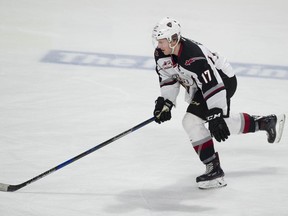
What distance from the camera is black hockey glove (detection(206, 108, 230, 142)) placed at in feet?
13.6

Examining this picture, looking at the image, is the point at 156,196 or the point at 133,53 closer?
the point at 156,196

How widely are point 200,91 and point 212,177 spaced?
1.79 ft

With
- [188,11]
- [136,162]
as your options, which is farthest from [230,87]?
[188,11]

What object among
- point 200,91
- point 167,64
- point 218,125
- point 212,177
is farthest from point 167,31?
point 212,177

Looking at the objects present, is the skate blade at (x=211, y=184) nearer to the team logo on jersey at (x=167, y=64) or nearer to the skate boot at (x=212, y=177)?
the skate boot at (x=212, y=177)

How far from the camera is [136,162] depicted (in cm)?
470

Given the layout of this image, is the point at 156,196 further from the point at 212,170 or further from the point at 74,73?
the point at 74,73

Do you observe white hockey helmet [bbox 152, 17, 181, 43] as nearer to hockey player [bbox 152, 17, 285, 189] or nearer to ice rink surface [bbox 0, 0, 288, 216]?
hockey player [bbox 152, 17, 285, 189]

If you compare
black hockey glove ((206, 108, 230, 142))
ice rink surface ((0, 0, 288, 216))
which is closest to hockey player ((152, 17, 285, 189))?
black hockey glove ((206, 108, 230, 142))

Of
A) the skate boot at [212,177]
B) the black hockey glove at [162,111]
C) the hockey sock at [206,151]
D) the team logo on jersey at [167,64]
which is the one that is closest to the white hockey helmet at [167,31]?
the team logo on jersey at [167,64]

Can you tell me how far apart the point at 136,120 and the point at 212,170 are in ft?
4.19

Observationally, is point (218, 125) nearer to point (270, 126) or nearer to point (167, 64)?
point (167, 64)

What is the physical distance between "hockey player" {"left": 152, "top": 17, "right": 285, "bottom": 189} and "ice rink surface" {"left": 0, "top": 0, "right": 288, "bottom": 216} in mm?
269

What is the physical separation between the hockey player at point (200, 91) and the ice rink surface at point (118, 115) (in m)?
0.27
